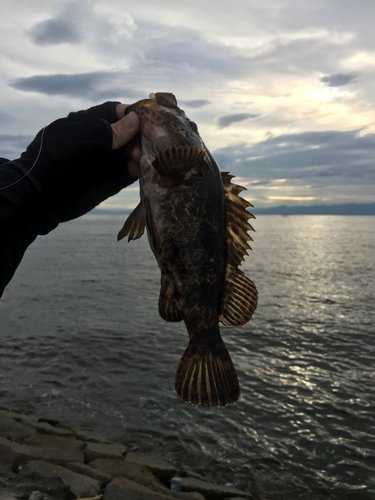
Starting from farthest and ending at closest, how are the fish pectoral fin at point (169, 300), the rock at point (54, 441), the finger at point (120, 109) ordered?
1. the rock at point (54, 441)
2. the finger at point (120, 109)
3. the fish pectoral fin at point (169, 300)

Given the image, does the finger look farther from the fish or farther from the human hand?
the fish

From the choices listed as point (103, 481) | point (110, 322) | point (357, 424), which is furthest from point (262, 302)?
point (103, 481)

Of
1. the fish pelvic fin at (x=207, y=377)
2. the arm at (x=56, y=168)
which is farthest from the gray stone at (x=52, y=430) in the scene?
the fish pelvic fin at (x=207, y=377)

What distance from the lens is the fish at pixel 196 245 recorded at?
3.37 meters

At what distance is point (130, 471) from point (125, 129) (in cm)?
773

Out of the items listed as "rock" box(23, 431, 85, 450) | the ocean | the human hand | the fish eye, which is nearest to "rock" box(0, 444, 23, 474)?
"rock" box(23, 431, 85, 450)

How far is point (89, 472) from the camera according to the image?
8133 mm

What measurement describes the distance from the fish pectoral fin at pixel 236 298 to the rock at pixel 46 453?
699 centimetres

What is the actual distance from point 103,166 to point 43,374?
13642 millimetres

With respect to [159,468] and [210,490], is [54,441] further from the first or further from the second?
[210,490]

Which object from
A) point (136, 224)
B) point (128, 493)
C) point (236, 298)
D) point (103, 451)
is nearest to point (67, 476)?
point (128, 493)

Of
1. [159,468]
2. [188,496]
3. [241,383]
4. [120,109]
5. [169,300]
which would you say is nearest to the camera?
[169,300]

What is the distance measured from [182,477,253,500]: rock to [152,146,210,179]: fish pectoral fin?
303 inches

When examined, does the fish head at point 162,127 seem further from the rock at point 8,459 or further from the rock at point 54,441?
the rock at point 54,441
